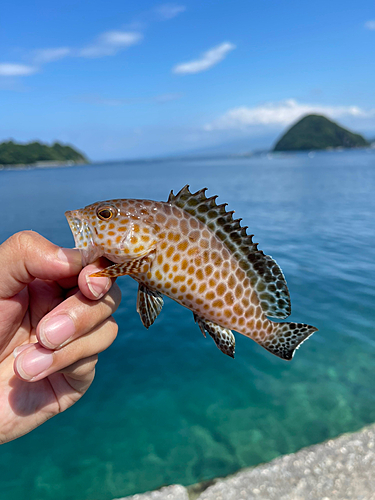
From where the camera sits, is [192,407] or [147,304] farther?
[192,407]

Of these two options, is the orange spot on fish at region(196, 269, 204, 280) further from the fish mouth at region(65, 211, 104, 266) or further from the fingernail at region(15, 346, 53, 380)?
the fingernail at region(15, 346, 53, 380)

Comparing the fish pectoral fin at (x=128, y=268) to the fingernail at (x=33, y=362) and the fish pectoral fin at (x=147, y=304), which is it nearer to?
the fish pectoral fin at (x=147, y=304)

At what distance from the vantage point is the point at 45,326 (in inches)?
133

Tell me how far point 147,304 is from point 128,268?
519 mm

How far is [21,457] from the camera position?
30.8ft

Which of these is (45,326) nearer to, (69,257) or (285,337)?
(69,257)

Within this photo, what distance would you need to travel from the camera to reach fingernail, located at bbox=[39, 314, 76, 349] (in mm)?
3381

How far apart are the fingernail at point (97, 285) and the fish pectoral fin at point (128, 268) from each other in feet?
0.64

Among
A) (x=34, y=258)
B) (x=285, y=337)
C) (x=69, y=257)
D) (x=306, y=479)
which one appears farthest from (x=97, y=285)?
(x=306, y=479)

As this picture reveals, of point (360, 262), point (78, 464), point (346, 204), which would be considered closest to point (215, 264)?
point (78, 464)

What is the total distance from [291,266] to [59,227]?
23.2 m

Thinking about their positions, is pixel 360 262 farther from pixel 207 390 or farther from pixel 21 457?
pixel 21 457

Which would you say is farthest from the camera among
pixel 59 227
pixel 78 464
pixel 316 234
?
pixel 59 227

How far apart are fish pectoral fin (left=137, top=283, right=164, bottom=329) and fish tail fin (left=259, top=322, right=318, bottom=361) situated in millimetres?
1241
